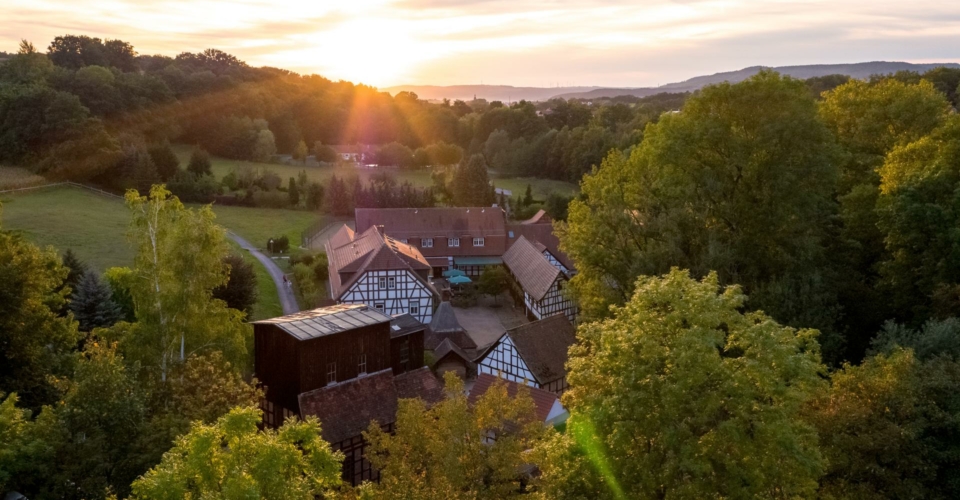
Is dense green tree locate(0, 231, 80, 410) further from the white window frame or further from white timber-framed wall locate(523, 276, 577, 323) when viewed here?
white timber-framed wall locate(523, 276, 577, 323)

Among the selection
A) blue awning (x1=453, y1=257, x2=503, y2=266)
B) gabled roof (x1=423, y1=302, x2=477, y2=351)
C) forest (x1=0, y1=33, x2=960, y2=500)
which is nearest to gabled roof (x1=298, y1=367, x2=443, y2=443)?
forest (x1=0, y1=33, x2=960, y2=500)

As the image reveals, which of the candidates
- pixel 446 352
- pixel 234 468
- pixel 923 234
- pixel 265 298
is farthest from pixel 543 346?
pixel 234 468

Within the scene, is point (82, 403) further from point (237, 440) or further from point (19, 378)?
point (19, 378)

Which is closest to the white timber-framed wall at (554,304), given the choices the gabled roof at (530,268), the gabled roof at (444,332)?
the gabled roof at (530,268)

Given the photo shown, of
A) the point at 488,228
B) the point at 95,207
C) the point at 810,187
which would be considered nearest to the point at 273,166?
the point at 95,207

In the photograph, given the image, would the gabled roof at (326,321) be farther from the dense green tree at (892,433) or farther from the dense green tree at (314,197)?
the dense green tree at (314,197)

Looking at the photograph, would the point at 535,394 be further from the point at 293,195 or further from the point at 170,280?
the point at 293,195
